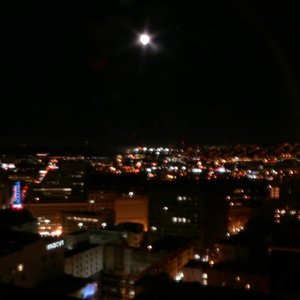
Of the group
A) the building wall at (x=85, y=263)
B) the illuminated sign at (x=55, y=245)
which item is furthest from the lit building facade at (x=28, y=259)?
the building wall at (x=85, y=263)

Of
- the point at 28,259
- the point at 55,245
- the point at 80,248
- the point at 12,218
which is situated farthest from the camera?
the point at 12,218

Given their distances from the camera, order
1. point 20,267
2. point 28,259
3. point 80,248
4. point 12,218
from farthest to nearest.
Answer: point 12,218 → point 80,248 → point 28,259 → point 20,267

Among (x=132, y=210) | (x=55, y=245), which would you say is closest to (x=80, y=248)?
(x=55, y=245)

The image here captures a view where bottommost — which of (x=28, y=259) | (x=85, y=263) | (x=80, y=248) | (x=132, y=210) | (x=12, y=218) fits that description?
(x=85, y=263)

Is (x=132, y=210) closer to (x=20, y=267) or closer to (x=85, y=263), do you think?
(x=85, y=263)

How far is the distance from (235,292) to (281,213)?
8158mm

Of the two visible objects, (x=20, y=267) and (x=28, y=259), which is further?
(x=28, y=259)

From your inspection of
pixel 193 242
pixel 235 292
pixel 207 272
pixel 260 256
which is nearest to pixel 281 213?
pixel 193 242

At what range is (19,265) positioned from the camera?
477 cm

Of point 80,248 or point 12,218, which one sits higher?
point 12,218

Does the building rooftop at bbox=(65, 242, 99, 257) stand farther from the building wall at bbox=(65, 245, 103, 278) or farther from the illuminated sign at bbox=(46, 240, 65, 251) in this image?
the illuminated sign at bbox=(46, 240, 65, 251)

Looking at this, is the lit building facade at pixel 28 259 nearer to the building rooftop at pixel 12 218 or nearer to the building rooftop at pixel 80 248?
the building rooftop at pixel 80 248

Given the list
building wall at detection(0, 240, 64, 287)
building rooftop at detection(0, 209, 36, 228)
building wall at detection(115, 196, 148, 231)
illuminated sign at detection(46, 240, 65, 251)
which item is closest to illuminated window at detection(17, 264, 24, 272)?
building wall at detection(0, 240, 64, 287)

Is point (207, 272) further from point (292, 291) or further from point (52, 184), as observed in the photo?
point (52, 184)
